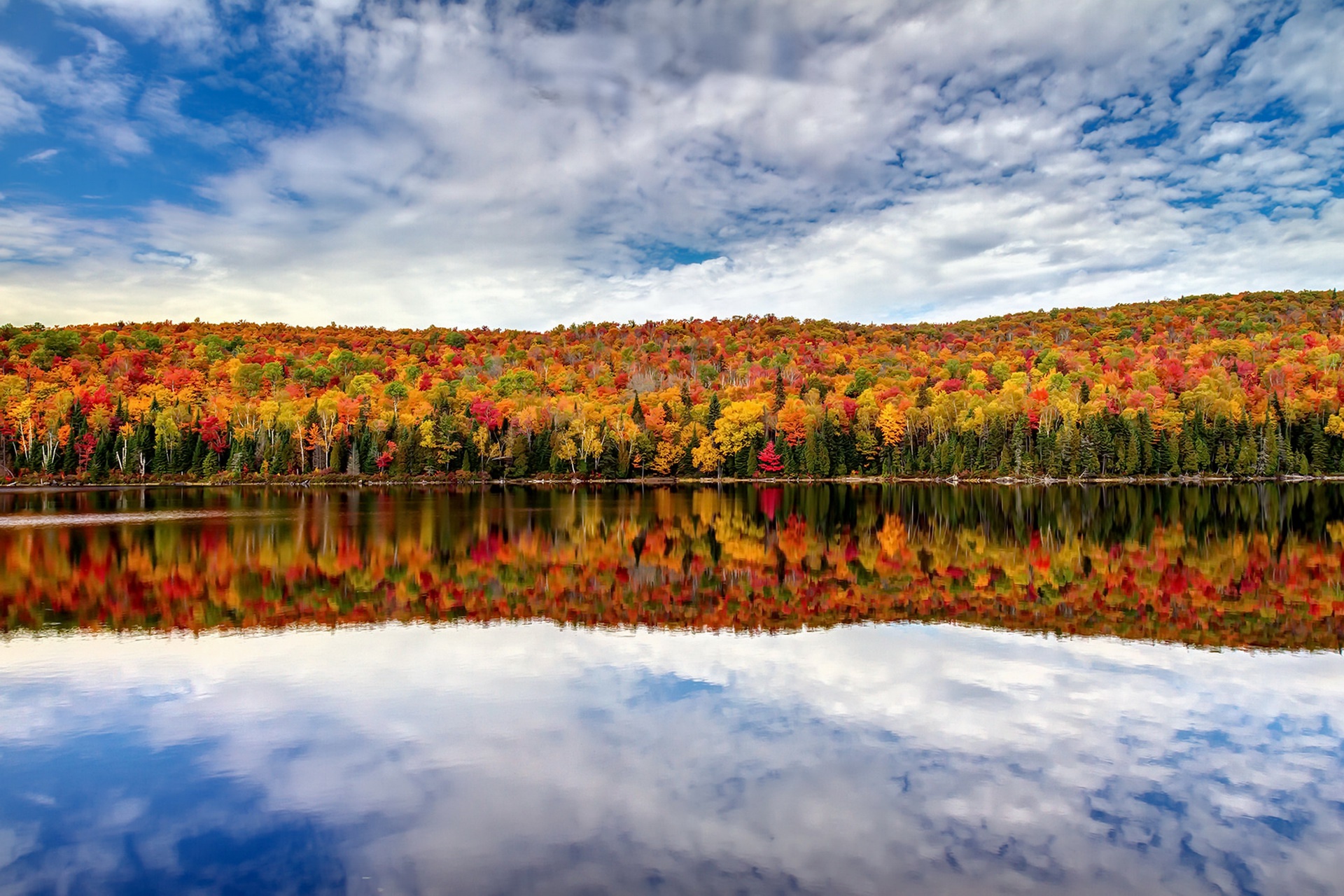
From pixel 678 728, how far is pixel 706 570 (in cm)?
Result: 1398

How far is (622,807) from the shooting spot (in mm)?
8305

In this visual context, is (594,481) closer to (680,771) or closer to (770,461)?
(770,461)

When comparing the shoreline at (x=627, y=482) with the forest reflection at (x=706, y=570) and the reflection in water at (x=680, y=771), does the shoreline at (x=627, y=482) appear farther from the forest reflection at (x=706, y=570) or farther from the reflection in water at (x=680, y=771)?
the reflection in water at (x=680, y=771)

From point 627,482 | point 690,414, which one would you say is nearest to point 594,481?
point 627,482

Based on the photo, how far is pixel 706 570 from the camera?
2459cm

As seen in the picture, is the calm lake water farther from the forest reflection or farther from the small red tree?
the small red tree

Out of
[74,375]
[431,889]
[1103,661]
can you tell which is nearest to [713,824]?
[431,889]

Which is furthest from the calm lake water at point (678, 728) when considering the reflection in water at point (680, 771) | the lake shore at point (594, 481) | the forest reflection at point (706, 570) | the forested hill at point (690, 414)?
the forested hill at point (690, 414)

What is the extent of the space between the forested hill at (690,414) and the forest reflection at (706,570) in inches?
1977

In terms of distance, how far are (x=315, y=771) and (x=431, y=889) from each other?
10.5 ft

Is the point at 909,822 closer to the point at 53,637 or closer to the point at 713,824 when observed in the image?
the point at 713,824

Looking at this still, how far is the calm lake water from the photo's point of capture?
7.30 metres

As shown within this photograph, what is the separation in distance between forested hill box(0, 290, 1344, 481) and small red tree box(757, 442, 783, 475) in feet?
0.67

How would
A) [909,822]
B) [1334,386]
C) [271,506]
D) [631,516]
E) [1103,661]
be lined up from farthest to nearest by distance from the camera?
[1334,386] → [271,506] → [631,516] → [1103,661] → [909,822]
